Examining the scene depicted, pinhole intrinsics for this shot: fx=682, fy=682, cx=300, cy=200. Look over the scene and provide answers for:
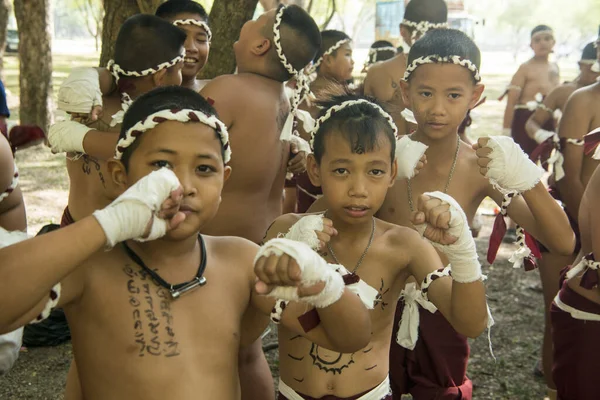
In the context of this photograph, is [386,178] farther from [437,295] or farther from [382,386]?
[382,386]

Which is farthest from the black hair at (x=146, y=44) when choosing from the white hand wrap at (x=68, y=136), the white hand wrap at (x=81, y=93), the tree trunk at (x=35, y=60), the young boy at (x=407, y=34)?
the tree trunk at (x=35, y=60)

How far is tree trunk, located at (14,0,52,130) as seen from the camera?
33.5ft

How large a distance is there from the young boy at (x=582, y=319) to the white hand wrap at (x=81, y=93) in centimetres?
240

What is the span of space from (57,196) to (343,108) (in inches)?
275

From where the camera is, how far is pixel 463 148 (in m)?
3.38

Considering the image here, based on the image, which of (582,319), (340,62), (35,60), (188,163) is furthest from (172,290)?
(35,60)

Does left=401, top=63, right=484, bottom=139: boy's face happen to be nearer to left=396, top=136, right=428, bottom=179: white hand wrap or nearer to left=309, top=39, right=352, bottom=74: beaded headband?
left=396, top=136, right=428, bottom=179: white hand wrap

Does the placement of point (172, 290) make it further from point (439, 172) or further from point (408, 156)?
point (439, 172)

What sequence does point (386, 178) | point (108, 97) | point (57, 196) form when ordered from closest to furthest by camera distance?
point (386, 178) → point (108, 97) → point (57, 196)

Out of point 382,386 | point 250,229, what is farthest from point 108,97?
point 382,386

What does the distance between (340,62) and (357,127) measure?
14.5ft

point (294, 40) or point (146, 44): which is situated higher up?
point (294, 40)

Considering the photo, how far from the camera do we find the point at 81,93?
3.42m

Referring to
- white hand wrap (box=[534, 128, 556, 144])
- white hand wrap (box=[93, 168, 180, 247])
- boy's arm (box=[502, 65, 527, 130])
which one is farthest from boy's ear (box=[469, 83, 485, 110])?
boy's arm (box=[502, 65, 527, 130])
